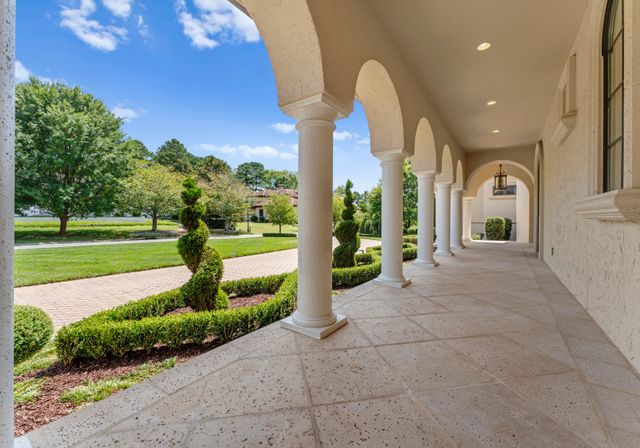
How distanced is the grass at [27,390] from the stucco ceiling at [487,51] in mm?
5862

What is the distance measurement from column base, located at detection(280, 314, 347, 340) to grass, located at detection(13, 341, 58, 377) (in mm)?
2873

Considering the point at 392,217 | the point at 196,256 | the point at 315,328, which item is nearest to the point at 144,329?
the point at 196,256

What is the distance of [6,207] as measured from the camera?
1212mm

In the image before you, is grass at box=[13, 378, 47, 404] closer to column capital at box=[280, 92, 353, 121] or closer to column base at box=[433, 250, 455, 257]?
column capital at box=[280, 92, 353, 121]

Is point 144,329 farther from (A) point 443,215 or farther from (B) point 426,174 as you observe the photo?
(A) point 443,215

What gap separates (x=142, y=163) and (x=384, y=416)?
1095 inches

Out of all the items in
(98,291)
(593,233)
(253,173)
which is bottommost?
(98,291)

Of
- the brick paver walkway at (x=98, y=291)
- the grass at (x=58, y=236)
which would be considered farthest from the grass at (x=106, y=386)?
the grass at (x=58, y=236)

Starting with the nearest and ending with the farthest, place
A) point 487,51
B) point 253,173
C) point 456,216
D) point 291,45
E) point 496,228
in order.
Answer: point 291,45, point 487,51, point 456,216, point 496,228, point 253,173

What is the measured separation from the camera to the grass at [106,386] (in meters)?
2.47

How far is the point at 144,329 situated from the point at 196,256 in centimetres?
125

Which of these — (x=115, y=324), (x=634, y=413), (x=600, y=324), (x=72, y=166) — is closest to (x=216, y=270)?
(x=115, y=324)

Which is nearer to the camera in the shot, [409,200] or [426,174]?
[426,174]

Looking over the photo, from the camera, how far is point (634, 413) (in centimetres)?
177
